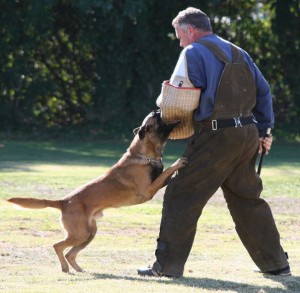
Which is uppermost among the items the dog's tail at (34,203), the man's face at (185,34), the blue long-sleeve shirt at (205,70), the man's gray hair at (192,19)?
the man's gray hair at (192,19)

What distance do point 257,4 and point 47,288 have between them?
1763 cm

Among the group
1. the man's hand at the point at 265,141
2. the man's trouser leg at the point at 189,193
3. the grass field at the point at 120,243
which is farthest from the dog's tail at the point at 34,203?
the man's hand at the point at 265,141

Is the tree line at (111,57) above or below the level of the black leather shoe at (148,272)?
above

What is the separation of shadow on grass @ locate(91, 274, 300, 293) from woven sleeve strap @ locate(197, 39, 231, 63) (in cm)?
169

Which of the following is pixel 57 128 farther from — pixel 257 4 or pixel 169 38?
pixel 257 4

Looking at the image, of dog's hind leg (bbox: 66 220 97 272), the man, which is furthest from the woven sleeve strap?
dog's hind leg (bbox: 66 220 97 272)

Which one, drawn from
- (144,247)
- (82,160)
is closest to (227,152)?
(144,247)

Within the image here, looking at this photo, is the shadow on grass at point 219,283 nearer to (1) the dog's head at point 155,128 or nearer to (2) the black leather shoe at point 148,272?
(2) the black leather shoe at point 148,272

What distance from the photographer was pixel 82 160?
18.8 metres

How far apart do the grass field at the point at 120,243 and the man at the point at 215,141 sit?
389 mm

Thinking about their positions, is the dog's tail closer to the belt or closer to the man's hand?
the belt

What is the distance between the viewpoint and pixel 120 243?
9938mm

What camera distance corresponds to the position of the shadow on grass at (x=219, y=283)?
282 inches

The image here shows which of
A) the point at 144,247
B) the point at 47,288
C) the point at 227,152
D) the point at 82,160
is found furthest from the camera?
the point at 82,160
